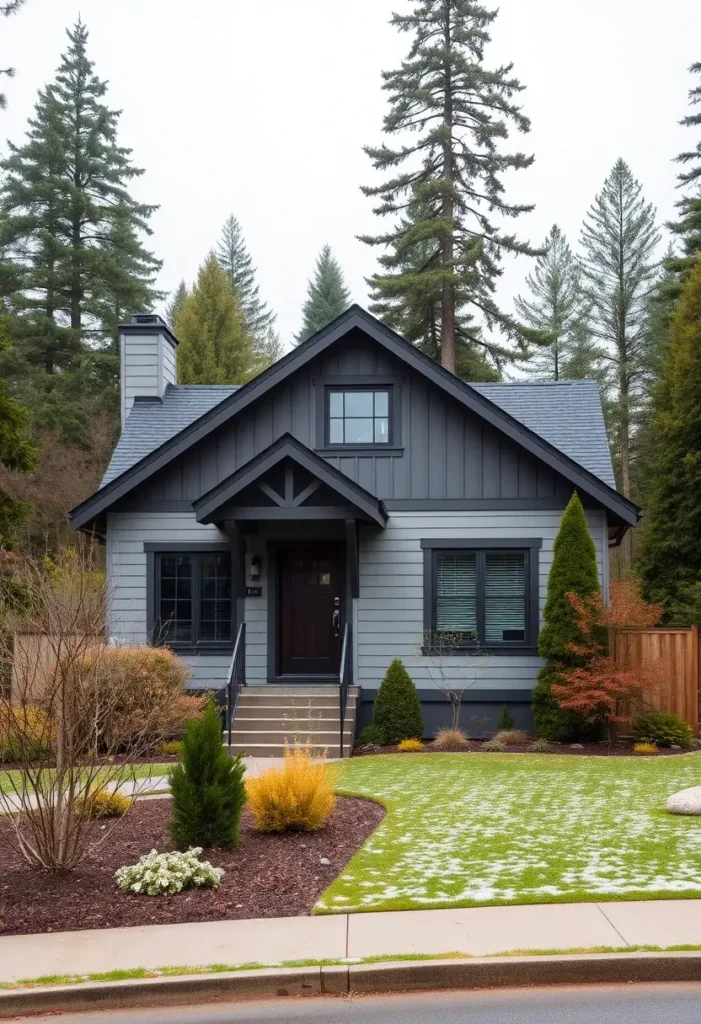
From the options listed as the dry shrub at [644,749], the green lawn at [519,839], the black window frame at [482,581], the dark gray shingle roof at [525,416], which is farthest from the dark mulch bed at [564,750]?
the dark gray shingle roof at [525,416]

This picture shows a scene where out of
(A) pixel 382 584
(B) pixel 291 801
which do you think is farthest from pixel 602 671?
(B) pixel 291 801

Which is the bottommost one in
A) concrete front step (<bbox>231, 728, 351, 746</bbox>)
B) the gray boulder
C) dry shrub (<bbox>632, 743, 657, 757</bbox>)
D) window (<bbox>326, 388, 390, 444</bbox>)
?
dry shrub (<bbox>632, 743, 657, 757</bbox>)

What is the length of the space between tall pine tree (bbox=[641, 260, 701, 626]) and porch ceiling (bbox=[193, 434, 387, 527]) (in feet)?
44.0

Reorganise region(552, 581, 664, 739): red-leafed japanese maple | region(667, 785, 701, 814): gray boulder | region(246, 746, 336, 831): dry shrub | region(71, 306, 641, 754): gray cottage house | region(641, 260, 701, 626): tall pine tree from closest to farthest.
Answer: region(246, 746, 336, 831): dry shrub < region(667, 785, 701, 814): gray boulder < region(552, 581, 664, 739): red-leafed japanese maple < region(71, 306, 641, 754): gray cottage house < region(641, 260, 701, 626): tall pine tree

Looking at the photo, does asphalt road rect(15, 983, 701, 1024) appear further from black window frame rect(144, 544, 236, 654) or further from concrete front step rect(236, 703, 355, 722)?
black window frame rect(144, 544, 236, 654)

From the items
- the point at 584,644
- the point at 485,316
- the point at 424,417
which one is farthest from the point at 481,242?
the point at 584,644

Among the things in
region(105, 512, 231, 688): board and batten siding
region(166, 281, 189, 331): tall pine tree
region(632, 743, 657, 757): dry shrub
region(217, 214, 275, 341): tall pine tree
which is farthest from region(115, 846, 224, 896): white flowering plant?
region(217, 214, 275, 341): tall pine tree

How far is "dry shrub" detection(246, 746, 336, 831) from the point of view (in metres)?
9.69

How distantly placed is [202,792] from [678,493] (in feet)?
72.9

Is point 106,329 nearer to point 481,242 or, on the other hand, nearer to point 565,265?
point 481,242

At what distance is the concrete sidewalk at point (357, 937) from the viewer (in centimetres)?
659

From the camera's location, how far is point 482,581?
1788 centimetres

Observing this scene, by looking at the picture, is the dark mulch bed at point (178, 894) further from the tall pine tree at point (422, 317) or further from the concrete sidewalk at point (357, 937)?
the tall pine tree at point (422, 317)

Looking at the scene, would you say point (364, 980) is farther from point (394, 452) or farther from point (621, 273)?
point (621, 273)
